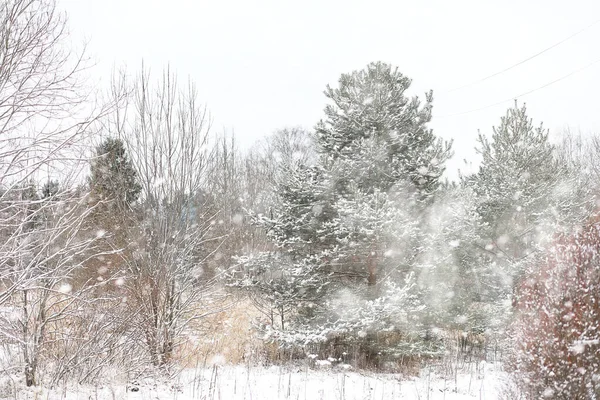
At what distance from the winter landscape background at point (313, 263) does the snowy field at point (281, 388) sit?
5 centimetres

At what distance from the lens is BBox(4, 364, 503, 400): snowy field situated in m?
5.67

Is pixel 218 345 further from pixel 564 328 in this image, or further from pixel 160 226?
pixel 564 328

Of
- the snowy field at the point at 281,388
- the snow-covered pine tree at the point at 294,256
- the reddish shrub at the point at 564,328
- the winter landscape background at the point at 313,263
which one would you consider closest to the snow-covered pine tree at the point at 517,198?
the winter landscape background at the point at 313,263

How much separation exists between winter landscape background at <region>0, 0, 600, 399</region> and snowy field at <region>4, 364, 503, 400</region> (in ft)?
0.17

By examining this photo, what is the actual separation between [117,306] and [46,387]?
1318 millimetres

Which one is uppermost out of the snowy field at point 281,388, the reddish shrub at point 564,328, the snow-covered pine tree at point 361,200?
the snow-covered pine tree at point 361,200

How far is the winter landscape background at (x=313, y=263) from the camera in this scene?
15.9ft

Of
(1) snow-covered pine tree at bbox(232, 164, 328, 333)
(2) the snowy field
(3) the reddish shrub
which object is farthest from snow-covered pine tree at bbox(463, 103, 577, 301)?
(3) the reddish shrub

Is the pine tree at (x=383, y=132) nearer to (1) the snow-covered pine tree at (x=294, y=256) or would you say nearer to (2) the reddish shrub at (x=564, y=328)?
(1) the snow-covered pine tree at (x=294, y=256)

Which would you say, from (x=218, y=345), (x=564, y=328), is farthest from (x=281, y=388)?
(x=564, y=328)

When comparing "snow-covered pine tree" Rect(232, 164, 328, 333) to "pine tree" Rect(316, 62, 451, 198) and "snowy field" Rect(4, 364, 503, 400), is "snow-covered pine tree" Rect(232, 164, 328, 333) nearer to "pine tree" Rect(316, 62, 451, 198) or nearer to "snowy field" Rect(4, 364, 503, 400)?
"pine tree" Rect(316, 62, 451, 198)

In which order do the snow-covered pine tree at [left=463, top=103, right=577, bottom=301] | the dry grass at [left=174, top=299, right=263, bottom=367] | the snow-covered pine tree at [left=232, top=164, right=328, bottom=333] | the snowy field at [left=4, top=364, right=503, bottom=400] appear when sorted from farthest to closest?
the snow-covered pine tree at [left=463, top=103, right=577, bottom=301] < the snow-covered pine tree at [left=232, top=164, right=328, bottom=333] < the dry grass at [left=174, top=299, right=263, bottom=367] < the snowy field at [left=4, top=364, right=503, bottom=400]

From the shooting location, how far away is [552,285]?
5.08 m

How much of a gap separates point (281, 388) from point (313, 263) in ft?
12.4
